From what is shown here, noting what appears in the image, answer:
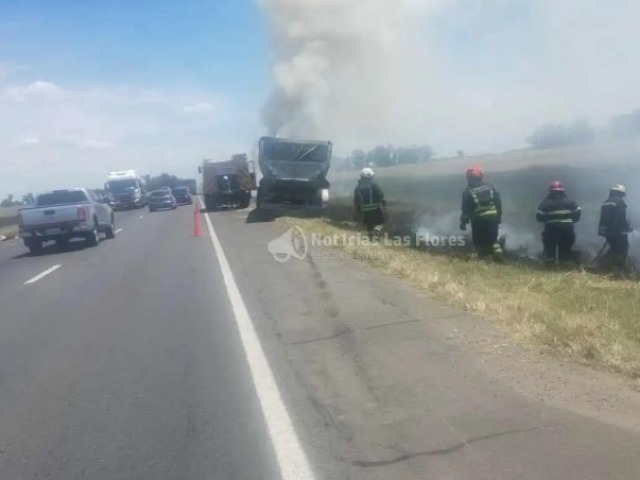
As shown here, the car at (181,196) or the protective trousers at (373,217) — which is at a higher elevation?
the protective trousers at (373,217)

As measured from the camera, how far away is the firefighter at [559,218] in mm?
14047

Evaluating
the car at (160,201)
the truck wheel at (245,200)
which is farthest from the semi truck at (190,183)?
the truck wheel at (245,200)

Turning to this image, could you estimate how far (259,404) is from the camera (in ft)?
19.8

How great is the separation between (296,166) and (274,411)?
24.3m

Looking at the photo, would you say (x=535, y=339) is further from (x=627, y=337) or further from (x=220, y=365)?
(x=220, y=365)

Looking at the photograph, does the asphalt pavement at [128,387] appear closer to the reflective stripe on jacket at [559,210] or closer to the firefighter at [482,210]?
the firefighter at [482,210]

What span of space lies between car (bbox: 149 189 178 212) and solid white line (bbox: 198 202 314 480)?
148 feet

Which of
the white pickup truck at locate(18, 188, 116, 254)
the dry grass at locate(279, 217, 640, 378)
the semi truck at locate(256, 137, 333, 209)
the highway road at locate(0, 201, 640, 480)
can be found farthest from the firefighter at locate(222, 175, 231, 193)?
the highway road at locate(0, 201, 640, 480)

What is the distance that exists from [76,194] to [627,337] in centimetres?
1924

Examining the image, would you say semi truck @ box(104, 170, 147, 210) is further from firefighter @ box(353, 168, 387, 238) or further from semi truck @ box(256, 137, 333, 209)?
firefighter @ box(353, 168, 387, 238)

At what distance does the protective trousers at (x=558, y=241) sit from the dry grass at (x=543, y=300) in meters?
1.20

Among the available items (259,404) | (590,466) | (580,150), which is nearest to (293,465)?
(259,404)

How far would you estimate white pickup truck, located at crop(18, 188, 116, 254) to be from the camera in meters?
22.0

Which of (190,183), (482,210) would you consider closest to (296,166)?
(482,210)
